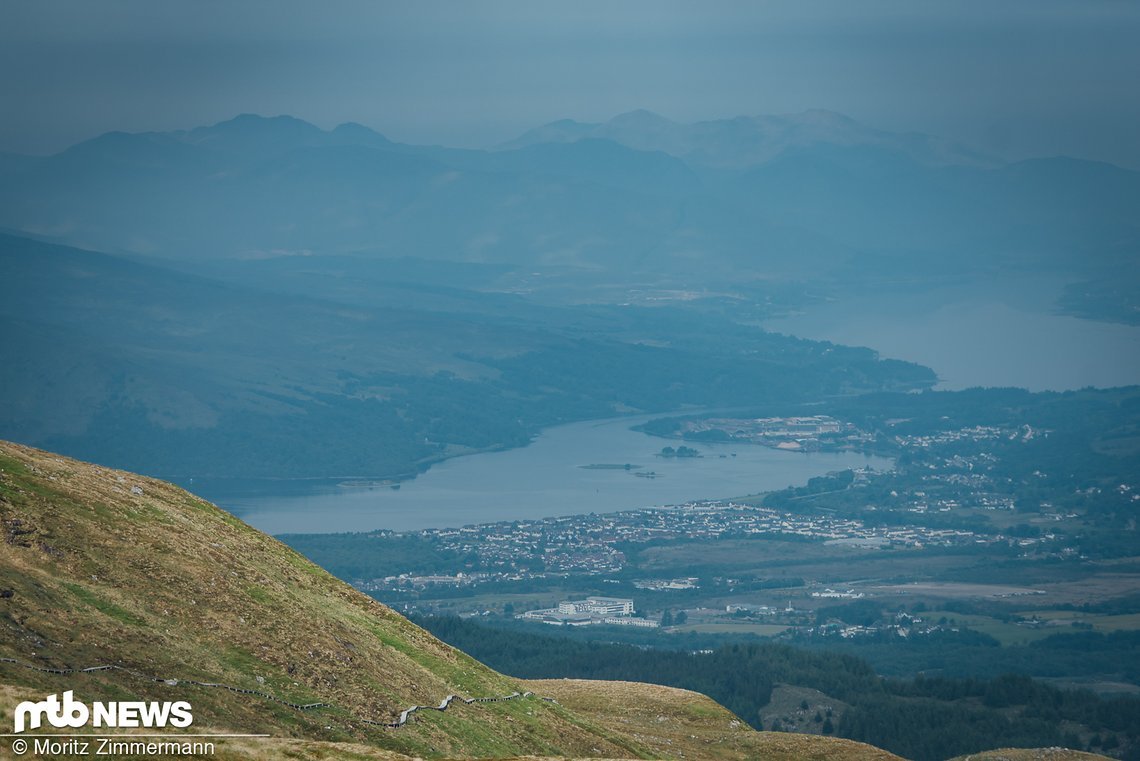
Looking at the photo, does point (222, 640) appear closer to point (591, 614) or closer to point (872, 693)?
point (872, 693)

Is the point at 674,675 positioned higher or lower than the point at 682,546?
lower

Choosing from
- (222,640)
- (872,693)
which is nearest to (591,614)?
(872,693)

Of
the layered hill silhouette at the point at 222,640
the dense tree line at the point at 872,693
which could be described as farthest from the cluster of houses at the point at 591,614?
the layered hill silhouette at the point at 222,640

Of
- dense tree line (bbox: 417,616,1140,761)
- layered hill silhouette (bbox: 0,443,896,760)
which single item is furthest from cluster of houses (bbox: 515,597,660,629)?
layered hill silhouette (bbox: 0,443,896,760)

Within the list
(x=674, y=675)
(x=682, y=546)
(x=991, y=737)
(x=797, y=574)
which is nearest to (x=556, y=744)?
(x=991, y=737)

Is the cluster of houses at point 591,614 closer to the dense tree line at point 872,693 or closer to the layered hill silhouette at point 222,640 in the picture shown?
the dense tree line at point 872,693

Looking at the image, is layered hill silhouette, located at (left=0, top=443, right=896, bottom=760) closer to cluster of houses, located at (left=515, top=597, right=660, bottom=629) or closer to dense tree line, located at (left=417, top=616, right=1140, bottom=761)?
dense tree line, located at (left=417, top=616, right=1140, bottom=761)

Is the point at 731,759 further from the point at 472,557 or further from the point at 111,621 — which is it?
the point at 472,557

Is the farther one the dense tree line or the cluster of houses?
the cluster of houses
